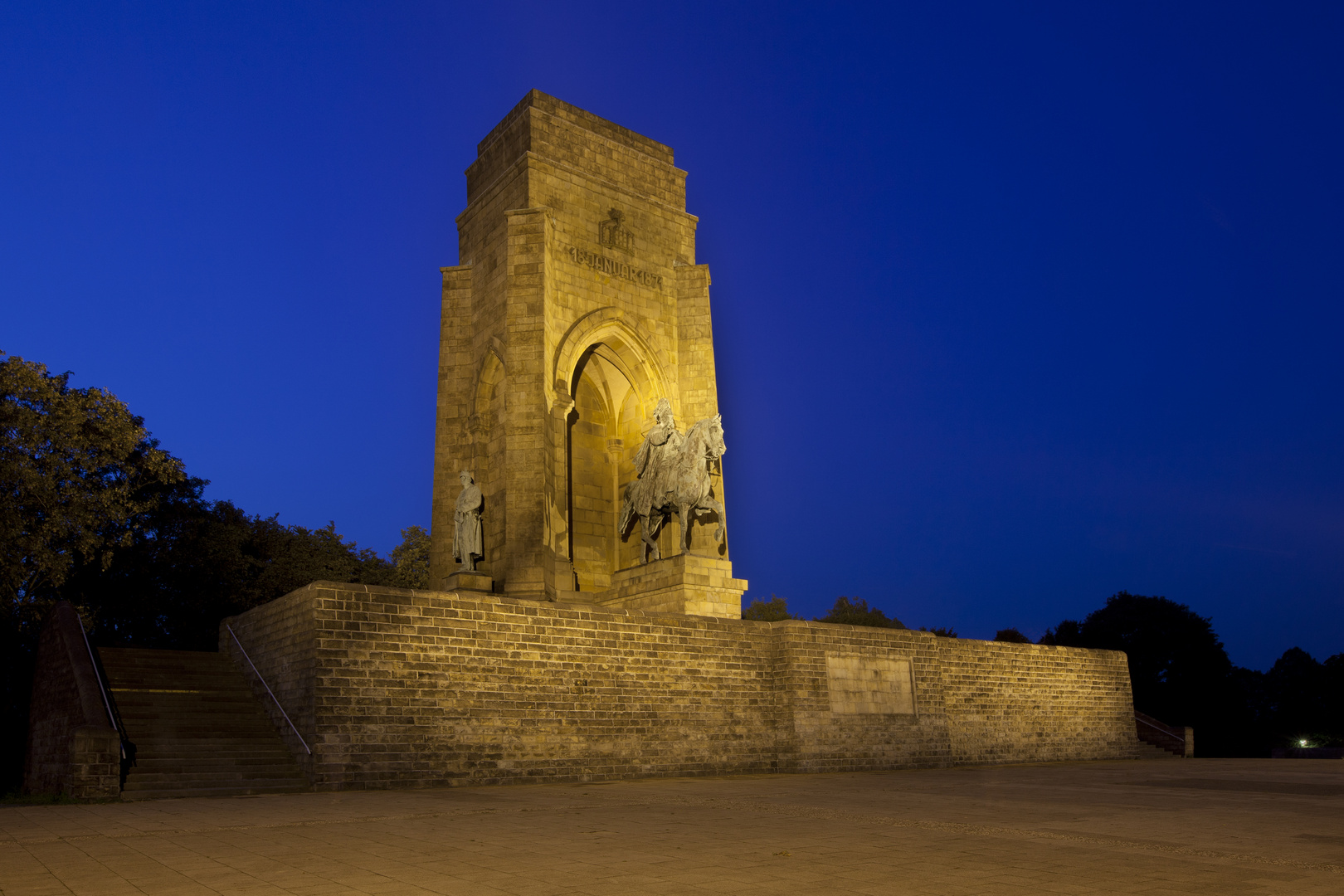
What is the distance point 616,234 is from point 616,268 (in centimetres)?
75

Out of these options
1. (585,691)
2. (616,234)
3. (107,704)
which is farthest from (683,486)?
(107,704)

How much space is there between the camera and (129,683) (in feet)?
40.7

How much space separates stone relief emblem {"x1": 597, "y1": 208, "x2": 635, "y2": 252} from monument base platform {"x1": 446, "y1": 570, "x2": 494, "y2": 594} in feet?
24.5

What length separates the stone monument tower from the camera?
58.2 ft

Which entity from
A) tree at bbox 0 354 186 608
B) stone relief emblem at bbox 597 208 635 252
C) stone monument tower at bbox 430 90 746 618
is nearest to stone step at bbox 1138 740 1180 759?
stone monument tower at bbox 430 90 746 618

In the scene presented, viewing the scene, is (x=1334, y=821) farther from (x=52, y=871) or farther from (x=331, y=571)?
(x=331, y=571)

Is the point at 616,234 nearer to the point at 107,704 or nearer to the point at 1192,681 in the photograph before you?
the point at 107,704

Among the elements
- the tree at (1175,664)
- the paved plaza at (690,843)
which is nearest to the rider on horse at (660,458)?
the paved plaza at (690,843)

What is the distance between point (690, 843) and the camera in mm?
6355

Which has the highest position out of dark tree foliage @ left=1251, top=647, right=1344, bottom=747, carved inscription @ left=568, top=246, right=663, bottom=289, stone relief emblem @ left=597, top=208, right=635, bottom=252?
stone relief emblem @ left=597, top=208, right=635, bottom=252

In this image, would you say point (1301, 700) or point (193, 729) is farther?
point (1301, 700)

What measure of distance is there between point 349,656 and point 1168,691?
121 feet

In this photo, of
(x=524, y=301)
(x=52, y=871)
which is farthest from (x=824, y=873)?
(x=524, y=301)

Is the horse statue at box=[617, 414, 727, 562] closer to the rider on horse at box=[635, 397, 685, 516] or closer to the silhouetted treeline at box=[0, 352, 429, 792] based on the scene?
the rider on horse at box=[635, 397, 685, 516]
